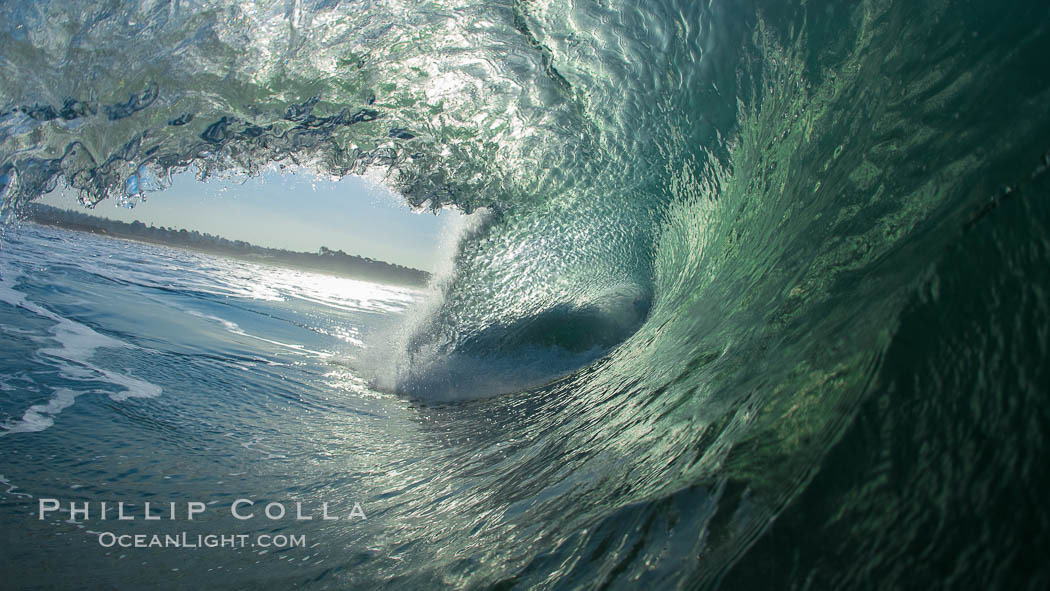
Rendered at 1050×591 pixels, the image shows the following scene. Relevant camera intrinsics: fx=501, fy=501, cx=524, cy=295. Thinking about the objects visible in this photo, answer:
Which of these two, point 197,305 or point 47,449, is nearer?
point 47,449

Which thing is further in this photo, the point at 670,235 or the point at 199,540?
the point at 670,235

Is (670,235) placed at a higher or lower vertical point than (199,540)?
higher

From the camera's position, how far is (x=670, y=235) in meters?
5.18

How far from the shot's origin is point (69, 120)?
3.95m

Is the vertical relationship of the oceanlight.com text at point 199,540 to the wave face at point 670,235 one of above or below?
below

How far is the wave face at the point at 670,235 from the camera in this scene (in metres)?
0.84

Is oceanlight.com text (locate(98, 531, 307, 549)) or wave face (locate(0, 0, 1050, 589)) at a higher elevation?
wave face (locate(0, 0, 1050, 589))

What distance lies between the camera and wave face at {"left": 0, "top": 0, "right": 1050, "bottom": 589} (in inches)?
32.9

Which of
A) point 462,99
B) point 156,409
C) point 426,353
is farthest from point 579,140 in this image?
point 156,409

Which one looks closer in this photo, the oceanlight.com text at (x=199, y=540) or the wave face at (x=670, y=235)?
the wave face at (x=670, y=235)

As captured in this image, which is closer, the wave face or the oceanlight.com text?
the wave face

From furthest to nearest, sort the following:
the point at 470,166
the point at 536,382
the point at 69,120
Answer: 1. the point at 470,166
2. the point at 536,382
3. the point at 69,120

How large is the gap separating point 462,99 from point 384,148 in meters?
1.05

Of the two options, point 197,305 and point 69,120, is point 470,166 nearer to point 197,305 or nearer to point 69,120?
point 69,120
